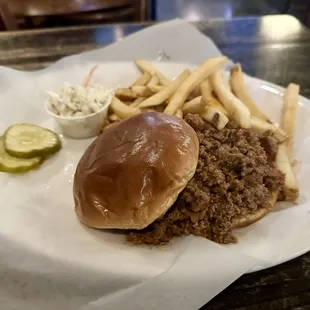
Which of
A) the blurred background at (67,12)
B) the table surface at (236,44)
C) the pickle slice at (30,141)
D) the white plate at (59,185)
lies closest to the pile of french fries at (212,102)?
the white plate at (59,185)

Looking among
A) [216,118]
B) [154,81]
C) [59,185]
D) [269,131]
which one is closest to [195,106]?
[216,118]

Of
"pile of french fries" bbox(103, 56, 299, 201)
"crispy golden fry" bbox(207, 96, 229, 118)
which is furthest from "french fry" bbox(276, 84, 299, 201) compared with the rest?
"crispy golden fry" bbox(207, 96, 229, 118)

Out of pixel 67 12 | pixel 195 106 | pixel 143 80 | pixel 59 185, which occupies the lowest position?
pixel 59 185

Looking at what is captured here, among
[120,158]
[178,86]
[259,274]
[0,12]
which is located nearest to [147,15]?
[0,12]

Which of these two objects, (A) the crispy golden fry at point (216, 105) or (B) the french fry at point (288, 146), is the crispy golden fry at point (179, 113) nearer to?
(A) the crispy golden fry at point (216, 105)

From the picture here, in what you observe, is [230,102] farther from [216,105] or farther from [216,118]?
[216,118]

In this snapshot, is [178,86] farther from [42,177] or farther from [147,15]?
[147,15]
